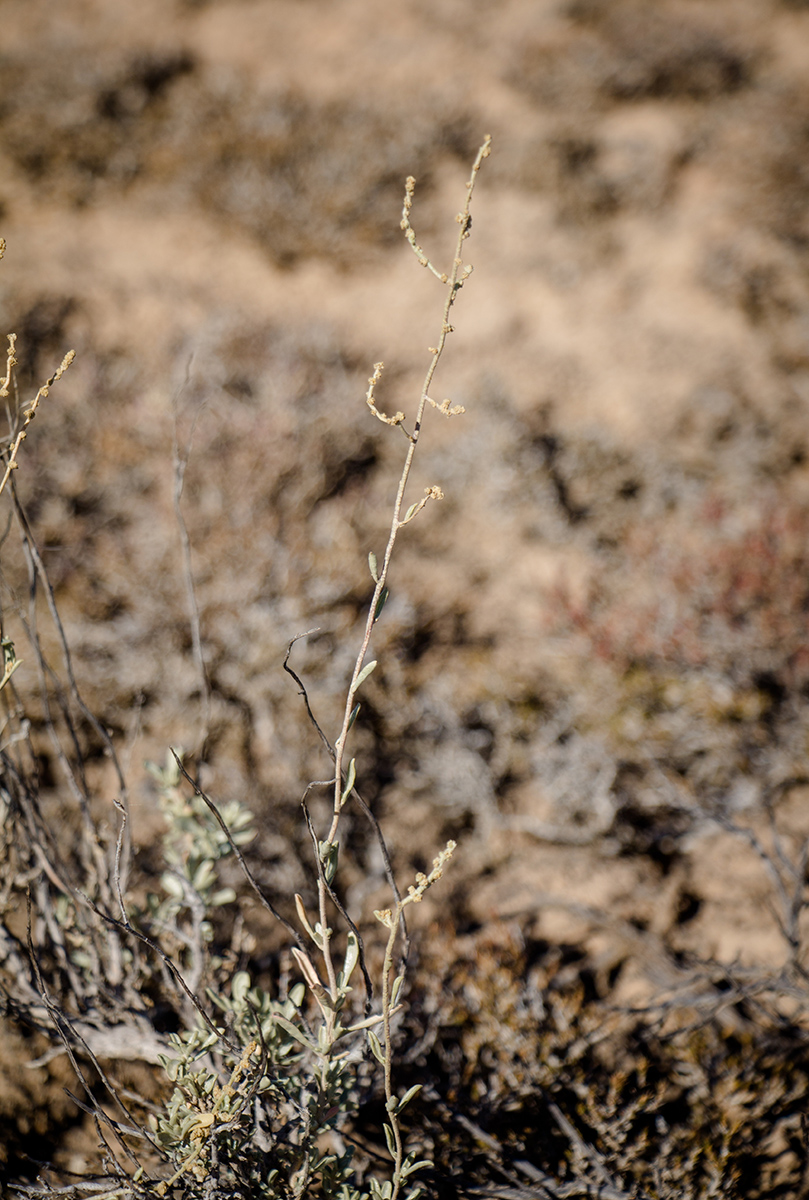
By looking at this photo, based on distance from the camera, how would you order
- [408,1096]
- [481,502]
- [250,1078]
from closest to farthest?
[408,1096] → [250,1078] → [481,502]

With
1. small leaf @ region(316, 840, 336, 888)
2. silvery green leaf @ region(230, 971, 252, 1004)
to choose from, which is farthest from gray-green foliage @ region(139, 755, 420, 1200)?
small leaf @ region(316, 840, 336, 888)

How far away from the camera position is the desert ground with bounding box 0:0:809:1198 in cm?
184

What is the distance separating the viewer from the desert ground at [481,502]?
6.05ft

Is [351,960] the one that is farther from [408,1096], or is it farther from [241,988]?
[241,988]

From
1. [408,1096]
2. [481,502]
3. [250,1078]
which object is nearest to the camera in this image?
[408,1096]

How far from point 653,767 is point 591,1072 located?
120cm

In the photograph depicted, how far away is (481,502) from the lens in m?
3.76

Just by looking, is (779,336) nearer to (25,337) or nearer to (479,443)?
(479,443)

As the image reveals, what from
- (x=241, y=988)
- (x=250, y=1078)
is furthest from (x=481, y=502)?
(x=250, y=1078)

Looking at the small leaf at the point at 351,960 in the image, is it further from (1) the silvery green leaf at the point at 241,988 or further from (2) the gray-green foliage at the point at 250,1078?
(1) the silvery green leaf at the point at 241,988

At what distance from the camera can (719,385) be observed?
4.28 metres

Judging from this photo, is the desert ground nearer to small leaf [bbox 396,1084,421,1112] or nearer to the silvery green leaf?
the silvery green leaf

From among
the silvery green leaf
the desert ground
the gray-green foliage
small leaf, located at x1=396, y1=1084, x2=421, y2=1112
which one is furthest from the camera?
the desert ground

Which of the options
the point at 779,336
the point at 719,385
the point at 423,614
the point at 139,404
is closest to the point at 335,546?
the point at 423,614
